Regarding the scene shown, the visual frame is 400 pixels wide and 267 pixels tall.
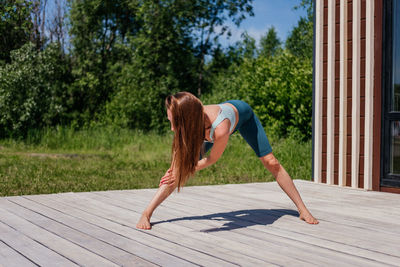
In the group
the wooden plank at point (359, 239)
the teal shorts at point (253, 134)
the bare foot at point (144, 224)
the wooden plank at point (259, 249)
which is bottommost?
the wooden plank at point (259, 249)

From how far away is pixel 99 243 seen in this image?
2838 millimetres

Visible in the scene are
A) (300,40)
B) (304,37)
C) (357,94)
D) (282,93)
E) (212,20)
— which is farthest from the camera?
(300,40)

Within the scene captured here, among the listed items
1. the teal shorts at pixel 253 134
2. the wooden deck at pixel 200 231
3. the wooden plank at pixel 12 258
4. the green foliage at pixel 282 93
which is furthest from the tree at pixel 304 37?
the wooden plank at pixel 12 258

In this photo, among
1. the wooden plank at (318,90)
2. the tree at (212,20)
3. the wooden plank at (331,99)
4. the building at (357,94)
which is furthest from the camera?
the tree at (212,20)

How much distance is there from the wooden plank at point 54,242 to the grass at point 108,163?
7.30ft

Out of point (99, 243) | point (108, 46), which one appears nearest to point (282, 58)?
point (108, 46)

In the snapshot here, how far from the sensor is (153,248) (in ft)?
8.96

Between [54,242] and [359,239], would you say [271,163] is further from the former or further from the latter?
[54,242]

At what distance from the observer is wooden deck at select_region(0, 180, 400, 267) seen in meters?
2.53

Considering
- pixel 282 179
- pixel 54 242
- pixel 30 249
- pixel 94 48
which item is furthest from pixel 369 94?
pixel 94 48

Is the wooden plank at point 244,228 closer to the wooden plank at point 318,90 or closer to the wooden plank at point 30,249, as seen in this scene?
the wooden plank at point 30,249

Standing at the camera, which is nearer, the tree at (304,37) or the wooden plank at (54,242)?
the wooden plank at (54,242)

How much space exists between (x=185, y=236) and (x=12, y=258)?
107cm

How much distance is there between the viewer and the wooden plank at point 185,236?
2559 mm
